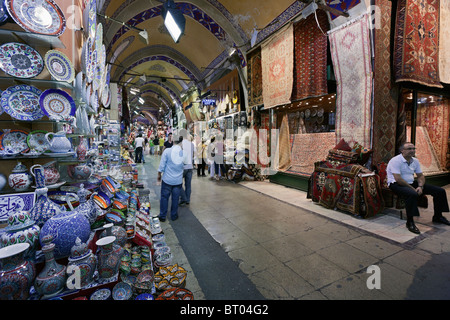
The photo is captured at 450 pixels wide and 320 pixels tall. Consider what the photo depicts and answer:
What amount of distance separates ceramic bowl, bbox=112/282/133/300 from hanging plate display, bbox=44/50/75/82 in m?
1.96

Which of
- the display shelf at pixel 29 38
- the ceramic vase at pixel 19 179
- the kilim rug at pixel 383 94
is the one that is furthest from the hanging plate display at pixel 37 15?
the kilim rug at pixel 383 94

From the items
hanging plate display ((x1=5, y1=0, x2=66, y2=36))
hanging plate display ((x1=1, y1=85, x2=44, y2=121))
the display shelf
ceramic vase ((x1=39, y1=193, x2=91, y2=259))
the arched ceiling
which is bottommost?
ceramic vase ((x1=39, y1=193, x2=91, y2=259))

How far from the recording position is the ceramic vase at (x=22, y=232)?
1180 mm

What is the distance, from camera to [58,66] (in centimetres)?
204

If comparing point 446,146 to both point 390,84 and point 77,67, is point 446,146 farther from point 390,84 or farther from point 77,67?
point 77,67

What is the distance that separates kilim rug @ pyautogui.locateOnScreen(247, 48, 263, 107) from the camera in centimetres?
710

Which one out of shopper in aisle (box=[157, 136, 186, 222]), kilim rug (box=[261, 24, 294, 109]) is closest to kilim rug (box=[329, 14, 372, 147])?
kilim rug (box=[261, 24, 294, 109])

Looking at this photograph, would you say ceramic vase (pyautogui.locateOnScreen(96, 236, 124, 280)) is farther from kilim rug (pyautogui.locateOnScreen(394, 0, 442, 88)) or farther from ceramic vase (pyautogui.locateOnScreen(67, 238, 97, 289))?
kilim rug (pyautogui.locateOnScreen(394, 0, 442, 88))

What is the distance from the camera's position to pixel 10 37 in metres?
1.81

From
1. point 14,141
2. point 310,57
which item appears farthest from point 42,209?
point 310,57

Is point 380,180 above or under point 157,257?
above

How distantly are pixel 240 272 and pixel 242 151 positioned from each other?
16.7ft

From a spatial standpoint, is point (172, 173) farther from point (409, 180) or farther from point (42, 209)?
point (409, 180)
